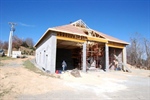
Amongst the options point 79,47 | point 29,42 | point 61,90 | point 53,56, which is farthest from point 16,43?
point 61,90

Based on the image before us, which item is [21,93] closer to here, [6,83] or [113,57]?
[6,83]

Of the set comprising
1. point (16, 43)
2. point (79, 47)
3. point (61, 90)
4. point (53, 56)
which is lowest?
point (61, 90)

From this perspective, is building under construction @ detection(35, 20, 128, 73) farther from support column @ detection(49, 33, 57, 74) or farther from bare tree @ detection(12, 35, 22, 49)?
bare tree @ detection(12, 35, 22, 49)

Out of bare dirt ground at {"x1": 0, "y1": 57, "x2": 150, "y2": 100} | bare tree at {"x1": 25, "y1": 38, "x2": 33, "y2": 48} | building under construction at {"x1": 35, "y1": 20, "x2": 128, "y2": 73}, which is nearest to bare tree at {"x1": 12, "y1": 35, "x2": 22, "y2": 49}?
bare tree at {"x1": 25, "y1": 38, "x2": 33, "y2": 48}

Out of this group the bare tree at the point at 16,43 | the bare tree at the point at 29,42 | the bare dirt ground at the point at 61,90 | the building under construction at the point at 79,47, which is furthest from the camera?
the bare tree at the point at 29,42

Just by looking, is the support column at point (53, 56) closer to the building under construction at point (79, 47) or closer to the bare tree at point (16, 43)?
the building under construction at point (79, 47)

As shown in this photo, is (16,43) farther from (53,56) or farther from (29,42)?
(53,56)

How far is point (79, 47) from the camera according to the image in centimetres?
2183

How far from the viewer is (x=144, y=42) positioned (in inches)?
1425

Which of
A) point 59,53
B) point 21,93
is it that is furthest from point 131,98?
point 59,53

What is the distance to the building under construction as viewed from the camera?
14.3 metres

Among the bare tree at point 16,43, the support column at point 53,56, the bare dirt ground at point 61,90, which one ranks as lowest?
the bare dirt ground at point 61,90

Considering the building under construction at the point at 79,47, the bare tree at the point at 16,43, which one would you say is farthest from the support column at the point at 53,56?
the bare tree at the point at 16,43

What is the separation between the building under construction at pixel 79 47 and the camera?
1432 centimetres
